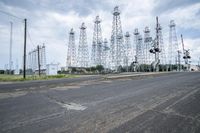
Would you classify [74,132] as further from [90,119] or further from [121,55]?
[121,55]

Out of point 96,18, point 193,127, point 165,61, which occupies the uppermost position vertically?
point 96,18

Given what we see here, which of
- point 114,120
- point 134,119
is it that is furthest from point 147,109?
point 114,120

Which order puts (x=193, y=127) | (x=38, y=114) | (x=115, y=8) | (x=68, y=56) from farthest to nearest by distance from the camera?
(x=68, y=56) → (x=115, y=8) → (x=38, y=114) → (x=193, y=127)

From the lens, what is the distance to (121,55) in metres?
73.3

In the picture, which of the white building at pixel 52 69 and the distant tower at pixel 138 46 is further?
the distant tower at pixel 138 46

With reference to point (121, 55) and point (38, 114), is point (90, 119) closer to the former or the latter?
point (38, 114)

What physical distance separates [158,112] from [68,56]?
248ft

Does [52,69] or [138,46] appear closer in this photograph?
[52,69]

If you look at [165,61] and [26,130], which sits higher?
[165,61]

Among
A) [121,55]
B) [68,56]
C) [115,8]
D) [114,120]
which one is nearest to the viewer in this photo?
[114,120]

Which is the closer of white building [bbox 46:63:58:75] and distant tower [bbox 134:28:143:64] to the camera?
white building [bbox 46:63:58:75]

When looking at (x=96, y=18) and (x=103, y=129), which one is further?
(x=96, y=18)

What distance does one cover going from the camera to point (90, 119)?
5.68 metres

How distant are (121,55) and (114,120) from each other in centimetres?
6847
